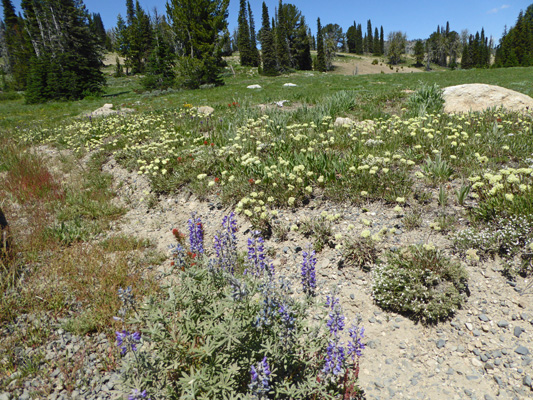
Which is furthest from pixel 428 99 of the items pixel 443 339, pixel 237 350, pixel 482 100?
pixel 237 350

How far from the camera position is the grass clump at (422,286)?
2.96m

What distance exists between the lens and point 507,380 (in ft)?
A: 7.89

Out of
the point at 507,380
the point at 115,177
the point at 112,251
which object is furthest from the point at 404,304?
the point at 115,177

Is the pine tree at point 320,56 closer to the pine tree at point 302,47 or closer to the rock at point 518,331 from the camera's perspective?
the pine tree at point 302,47

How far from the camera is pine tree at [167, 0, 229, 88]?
2681cm

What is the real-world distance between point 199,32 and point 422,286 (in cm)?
3115

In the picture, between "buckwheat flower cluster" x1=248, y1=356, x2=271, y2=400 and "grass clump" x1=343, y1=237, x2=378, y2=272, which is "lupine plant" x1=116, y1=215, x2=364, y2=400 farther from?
"grass clump" x1=343, y1=237, x2=378, y2=272

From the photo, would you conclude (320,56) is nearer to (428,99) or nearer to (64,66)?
(64,66)

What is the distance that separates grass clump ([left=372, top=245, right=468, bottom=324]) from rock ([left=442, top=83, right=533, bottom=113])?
8.18 metres

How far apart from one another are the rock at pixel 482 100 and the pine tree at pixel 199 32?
2305cm

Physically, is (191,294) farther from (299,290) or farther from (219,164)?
(219,164)

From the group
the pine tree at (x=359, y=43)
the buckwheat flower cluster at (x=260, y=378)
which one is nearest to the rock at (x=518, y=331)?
the buckwheat flower cluster at (x=260, y=378)

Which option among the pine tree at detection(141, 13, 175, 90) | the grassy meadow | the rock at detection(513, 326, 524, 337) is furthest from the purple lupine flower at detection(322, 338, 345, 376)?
the pine tree at detection(141, 13, 175, 90)

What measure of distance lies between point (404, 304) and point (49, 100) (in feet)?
105
